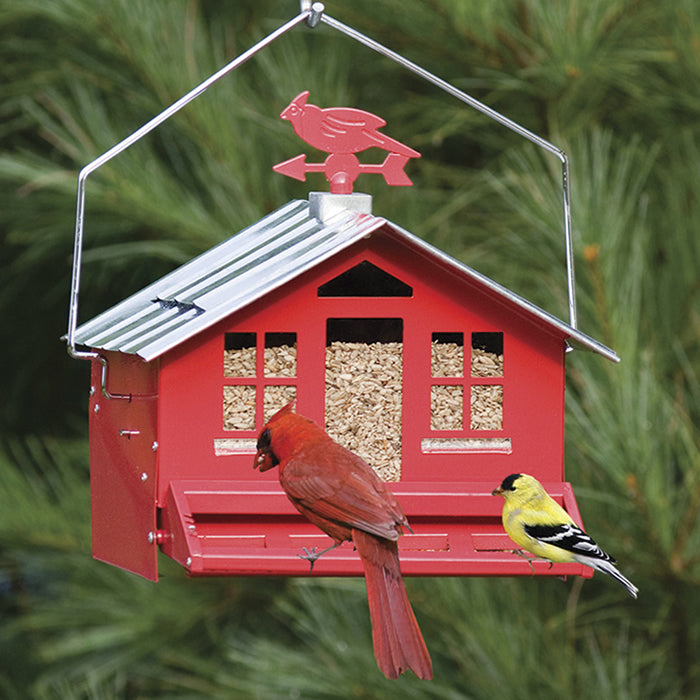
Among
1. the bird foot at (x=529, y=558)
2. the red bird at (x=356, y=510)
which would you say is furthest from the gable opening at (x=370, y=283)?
the bird foot at (x=529, y=558)

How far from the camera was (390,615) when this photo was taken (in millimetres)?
1936

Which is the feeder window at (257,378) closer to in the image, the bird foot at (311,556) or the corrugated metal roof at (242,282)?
the corrugated metal roof at (242,282)

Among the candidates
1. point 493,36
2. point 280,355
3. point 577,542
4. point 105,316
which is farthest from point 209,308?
point 493,36

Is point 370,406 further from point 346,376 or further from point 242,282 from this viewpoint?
point 242,282

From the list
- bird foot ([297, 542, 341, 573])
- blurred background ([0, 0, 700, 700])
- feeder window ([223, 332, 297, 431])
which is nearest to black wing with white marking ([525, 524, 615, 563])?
bird foot ([297, 542, 341, 573])

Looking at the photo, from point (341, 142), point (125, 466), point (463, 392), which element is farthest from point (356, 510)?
point (341, 142)

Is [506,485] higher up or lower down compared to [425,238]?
lower down

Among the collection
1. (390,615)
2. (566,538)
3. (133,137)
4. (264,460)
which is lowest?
(390,615)

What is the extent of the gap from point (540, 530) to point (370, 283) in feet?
1.71

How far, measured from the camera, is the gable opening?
228 centimetres

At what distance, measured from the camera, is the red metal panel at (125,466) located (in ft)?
7.34

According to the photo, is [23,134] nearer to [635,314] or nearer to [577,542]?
[635,314]

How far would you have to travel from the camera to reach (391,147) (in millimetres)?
2342

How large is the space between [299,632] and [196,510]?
2191 millimetres
